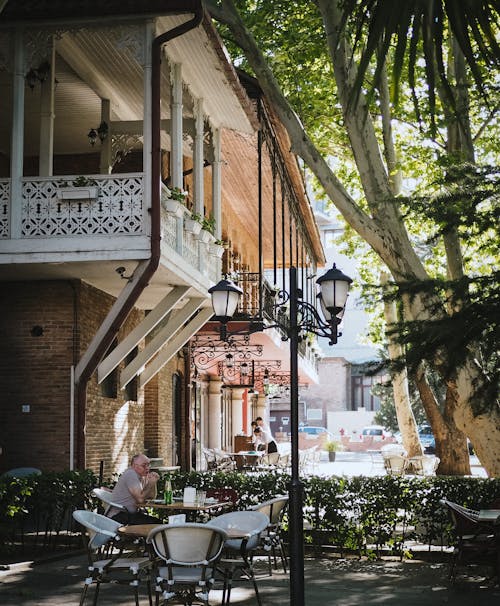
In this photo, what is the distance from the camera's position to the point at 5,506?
38.7ft

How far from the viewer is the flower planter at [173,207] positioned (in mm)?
13328

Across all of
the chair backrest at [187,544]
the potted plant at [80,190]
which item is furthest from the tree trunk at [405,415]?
the chair backrest at [187,544]

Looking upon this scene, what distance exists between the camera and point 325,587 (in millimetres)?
10625

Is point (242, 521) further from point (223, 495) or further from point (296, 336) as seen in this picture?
A: point (223, 495)

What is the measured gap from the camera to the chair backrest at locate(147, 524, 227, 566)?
7.98 m

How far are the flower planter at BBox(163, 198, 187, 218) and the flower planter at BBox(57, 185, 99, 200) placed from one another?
1153mm

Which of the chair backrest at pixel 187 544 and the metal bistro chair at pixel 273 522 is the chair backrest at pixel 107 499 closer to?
the metal bistro chair at pixel 273 522

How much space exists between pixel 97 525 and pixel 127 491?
199 centimetres

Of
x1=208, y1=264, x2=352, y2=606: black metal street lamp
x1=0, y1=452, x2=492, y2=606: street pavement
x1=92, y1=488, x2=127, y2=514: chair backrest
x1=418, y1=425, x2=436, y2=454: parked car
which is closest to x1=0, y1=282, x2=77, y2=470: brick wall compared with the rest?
x1=0, y1=452, x2=492, y2=606: street pavement

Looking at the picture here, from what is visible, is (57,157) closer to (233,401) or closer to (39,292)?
(39,292)

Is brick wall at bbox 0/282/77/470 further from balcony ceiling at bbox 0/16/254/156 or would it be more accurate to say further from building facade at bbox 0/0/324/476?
balcony ceiling at bbox 0/16/254/156

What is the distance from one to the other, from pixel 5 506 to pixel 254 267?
19804 millimetres

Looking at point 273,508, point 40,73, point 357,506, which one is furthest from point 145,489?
point 40,73

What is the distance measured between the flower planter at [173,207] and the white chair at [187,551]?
6.22 meters
